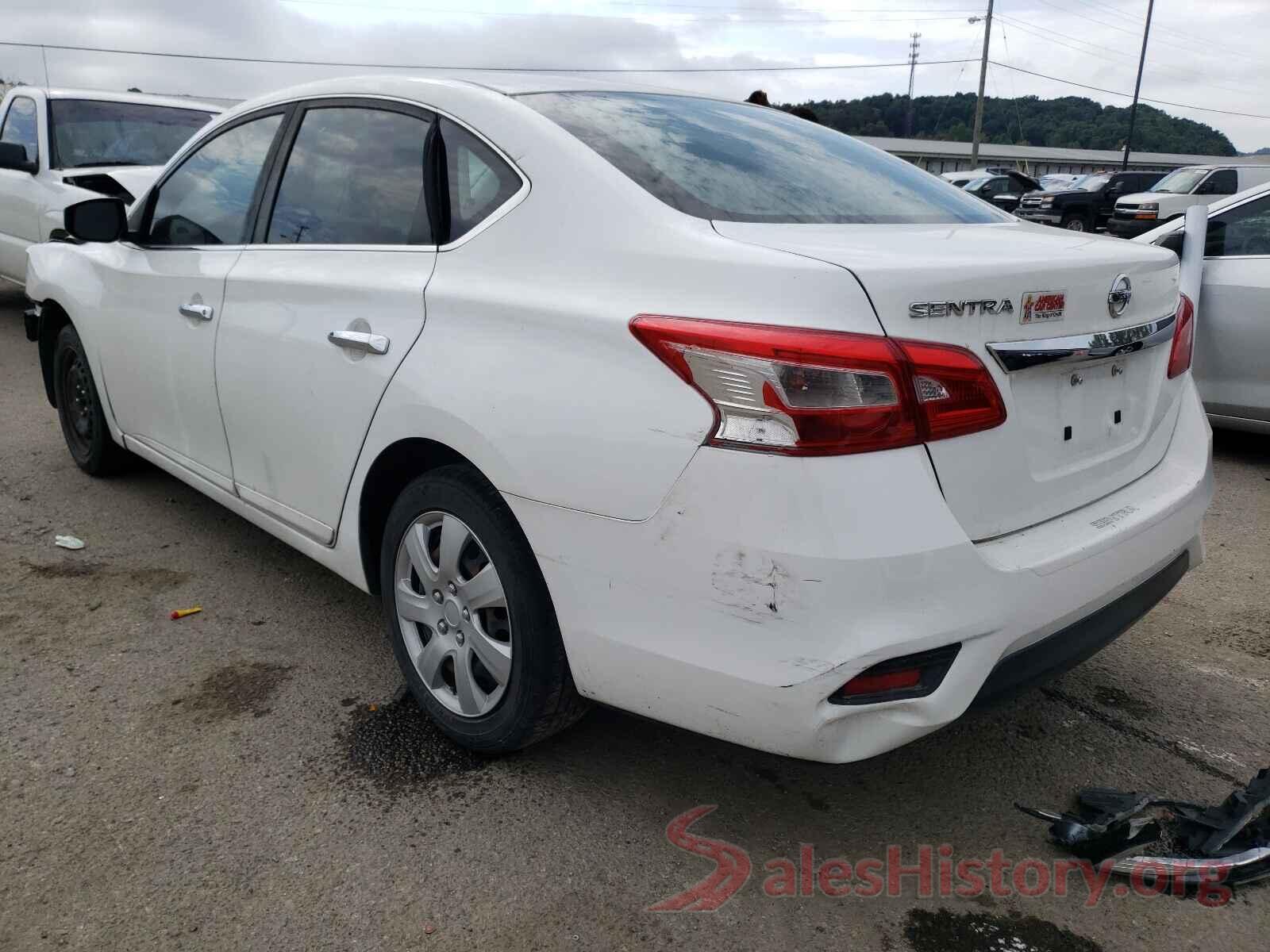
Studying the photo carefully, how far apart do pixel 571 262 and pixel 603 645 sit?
2.70 ft

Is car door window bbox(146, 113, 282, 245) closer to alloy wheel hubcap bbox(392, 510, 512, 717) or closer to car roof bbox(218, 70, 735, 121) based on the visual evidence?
car roof bbox(218, 70, 735, 121)

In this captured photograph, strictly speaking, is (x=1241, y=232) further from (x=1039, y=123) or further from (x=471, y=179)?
(x=1039, y=123)

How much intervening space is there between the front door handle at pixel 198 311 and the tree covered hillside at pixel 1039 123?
3012 inches

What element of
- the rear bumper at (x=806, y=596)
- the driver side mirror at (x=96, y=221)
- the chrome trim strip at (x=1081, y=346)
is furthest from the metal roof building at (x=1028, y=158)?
the rear bumper at (x=806, y=596)

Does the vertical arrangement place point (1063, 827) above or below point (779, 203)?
below

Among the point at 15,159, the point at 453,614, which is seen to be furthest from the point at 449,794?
the point at 15,159

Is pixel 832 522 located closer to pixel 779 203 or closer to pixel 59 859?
pixel 779 203

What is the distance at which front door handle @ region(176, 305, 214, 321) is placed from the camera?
3.39 metres

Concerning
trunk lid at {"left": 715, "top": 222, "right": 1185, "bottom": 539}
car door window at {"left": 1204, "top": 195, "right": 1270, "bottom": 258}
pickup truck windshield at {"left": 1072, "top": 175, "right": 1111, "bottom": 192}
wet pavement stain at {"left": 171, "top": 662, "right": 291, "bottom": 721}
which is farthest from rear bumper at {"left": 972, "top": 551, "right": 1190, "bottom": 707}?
pickup truck windshield at {"left": 1072, "top": 175, "right": 1111, "bottom": 192}

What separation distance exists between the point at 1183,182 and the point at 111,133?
18.5 meters

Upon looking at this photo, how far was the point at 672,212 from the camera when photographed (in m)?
2.19

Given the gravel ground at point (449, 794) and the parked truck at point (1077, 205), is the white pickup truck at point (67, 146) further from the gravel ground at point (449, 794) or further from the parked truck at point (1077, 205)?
the parked truck at point (1077, 205)

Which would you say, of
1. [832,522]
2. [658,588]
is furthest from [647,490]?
[832,522]

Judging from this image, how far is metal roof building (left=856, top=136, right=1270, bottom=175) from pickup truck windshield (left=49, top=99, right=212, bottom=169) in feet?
176
